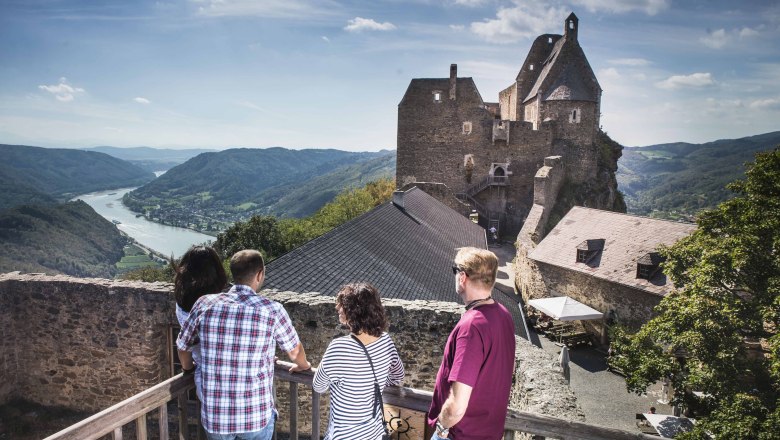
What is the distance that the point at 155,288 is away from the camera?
7.88 metres

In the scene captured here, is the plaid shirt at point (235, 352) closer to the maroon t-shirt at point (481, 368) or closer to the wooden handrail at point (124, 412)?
the wooden handrail at point (124, 412)

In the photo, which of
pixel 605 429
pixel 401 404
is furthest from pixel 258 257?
pixel 605 429

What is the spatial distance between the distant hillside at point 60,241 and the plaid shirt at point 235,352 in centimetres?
8123

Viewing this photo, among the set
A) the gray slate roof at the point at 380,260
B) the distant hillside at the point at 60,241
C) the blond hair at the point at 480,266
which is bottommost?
the distant hillside at the point at 60,241

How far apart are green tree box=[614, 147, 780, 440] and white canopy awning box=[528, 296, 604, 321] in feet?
25.8

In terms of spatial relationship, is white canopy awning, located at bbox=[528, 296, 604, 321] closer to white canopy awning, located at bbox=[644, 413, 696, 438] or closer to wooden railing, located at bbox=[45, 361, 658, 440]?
white canopy awning, located at bbox=[644, 413, 696, 438]

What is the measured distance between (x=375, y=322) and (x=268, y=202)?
201 m

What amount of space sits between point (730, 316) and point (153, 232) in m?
152

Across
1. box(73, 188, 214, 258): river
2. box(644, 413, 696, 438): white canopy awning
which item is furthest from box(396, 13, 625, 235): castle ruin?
box(73, 188, 214, 258): river

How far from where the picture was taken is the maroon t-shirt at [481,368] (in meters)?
2.60

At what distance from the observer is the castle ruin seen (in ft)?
118

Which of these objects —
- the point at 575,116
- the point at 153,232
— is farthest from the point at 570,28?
the point at 153,232

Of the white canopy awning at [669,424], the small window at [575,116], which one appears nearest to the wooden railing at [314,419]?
the white canopy awning at [669,424]

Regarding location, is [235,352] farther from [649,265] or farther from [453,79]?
[453,79]
